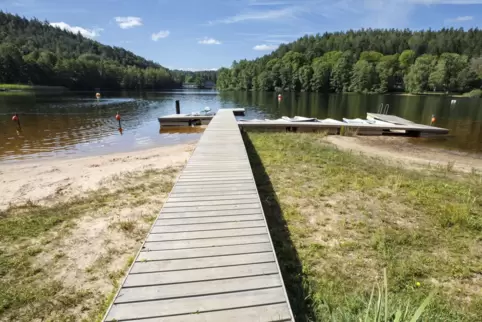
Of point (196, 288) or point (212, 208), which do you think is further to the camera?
point (212, 208)

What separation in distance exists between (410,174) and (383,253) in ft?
18.7

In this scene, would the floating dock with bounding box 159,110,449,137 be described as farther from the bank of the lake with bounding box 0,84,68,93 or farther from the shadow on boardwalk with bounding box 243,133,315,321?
the bank of the lake with bounding box 0,84,68,93

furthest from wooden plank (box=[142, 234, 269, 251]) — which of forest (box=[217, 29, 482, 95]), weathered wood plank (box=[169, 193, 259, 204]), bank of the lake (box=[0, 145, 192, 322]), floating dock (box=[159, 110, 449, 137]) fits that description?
forest (box=[217, 29, 482, 95])

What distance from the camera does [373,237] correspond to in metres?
4.99

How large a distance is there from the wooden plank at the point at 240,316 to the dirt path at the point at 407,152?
1031 cm

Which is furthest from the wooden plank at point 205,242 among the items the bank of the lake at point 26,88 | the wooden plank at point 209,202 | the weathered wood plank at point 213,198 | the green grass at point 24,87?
the green grass at point 24,87

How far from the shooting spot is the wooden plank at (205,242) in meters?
3.67

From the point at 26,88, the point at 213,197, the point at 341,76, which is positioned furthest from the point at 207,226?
the point at 26,88

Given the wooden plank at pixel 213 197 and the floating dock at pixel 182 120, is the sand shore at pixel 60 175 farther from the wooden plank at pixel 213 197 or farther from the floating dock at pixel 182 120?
the floating dock at pixel 182 120

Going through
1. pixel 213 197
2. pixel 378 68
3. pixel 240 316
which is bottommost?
pixel 240 316

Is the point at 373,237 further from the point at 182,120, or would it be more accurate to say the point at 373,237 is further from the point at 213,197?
the point at 182,120

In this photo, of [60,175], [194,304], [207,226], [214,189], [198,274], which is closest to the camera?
[194,304]

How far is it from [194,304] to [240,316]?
0.51 meters

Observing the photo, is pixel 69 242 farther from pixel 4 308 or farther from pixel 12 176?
pixel 12 176
